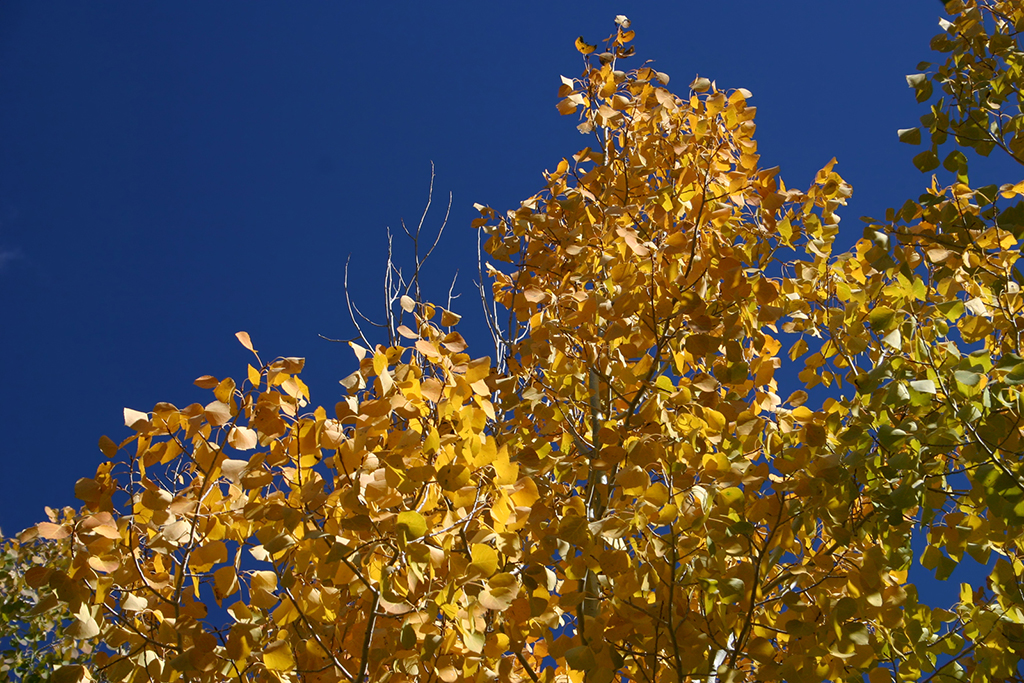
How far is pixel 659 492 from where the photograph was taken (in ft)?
5.15

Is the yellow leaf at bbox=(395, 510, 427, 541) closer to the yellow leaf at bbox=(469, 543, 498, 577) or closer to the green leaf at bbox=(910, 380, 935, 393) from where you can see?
the yellow leaf at bbox=(469, 543, 498, 577)

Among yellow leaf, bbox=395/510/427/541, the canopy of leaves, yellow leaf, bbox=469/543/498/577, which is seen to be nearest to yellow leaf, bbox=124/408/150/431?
yellow leaf, bbox=395/510/427/541

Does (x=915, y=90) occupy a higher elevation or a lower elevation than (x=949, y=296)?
higher

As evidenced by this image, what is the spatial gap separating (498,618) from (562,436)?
0.66 m

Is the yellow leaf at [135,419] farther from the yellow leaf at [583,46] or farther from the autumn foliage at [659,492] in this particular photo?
the yellow leaf at [583,46]

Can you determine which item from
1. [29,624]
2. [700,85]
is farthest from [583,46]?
[29,624]

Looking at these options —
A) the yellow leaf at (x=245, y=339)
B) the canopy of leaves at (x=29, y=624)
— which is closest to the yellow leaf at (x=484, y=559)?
the yellow leaf at (x=245, y=339)

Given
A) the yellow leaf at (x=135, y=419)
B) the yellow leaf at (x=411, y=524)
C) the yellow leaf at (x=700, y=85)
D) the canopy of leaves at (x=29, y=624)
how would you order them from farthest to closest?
the canopy of leaves at (x=29, y=624), the yellow leaf at (x=700, y=85), the yellow leaf at (x=135, y=419), the yellow leaf at (x=411, y=524)

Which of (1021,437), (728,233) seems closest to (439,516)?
(728,233)

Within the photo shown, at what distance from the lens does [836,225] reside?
2.09 metres

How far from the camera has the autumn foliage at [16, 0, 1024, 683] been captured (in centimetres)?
149

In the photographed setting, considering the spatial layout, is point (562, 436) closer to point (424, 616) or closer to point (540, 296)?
point (540, 296)

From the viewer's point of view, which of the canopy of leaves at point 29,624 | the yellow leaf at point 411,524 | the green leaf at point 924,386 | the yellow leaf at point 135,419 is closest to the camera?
the yellow leaf at point 411,524

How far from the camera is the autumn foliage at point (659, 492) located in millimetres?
1487
